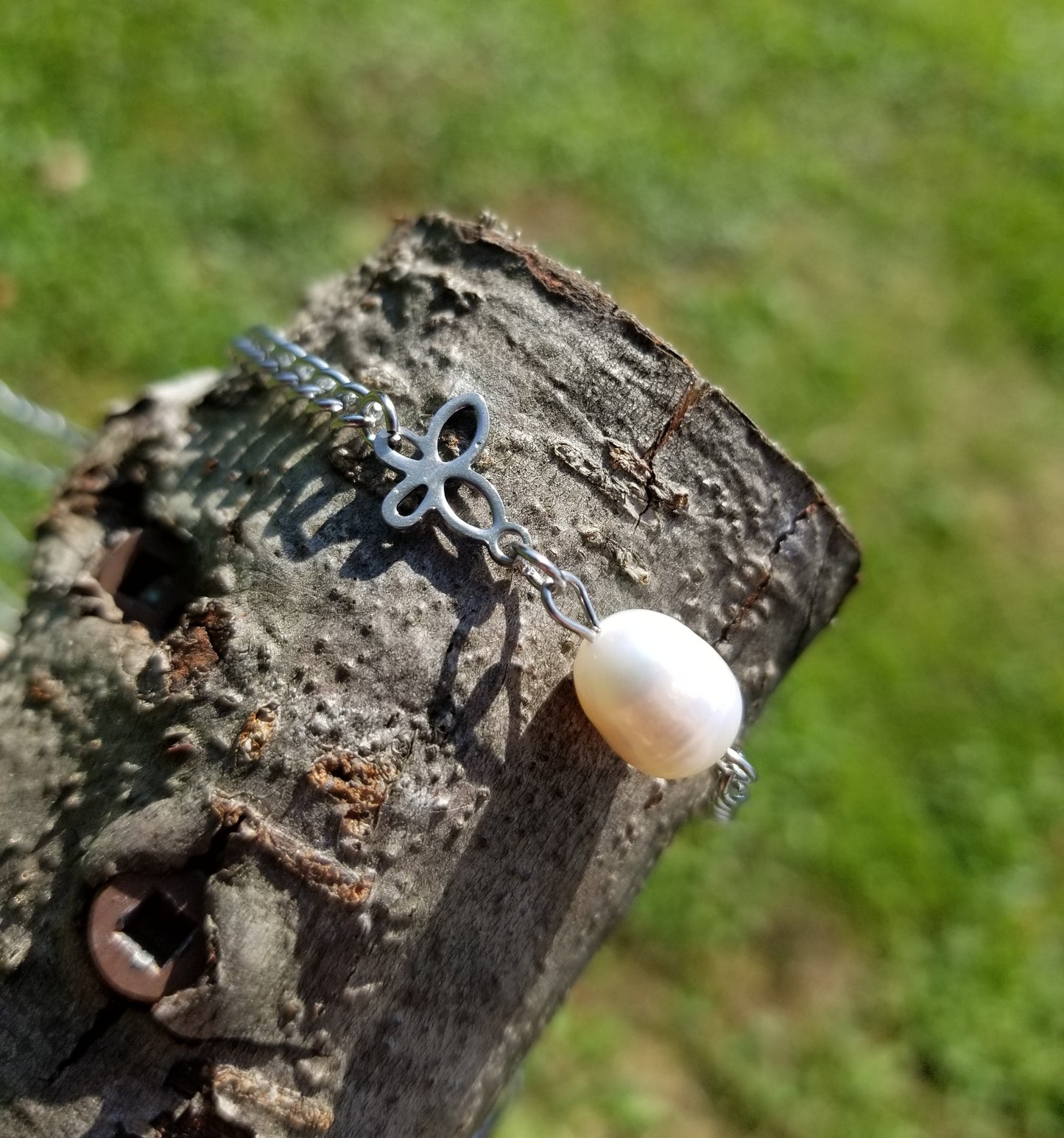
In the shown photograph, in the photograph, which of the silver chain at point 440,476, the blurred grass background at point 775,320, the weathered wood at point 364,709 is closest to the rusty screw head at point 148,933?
the weathered wood at point 364,709

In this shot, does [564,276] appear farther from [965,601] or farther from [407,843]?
[965,601]

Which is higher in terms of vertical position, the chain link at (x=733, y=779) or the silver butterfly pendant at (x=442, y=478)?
the silver butterfly pendant at (x=442, y=478)

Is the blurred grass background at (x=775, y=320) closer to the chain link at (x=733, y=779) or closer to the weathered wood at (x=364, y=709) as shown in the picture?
the chain link at (x=733, y=779)

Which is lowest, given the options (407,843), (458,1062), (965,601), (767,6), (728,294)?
(458,1062)

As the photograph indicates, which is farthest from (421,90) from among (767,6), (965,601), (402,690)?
(402,690)

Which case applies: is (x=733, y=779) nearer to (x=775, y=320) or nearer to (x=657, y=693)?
(x=657, y=693)

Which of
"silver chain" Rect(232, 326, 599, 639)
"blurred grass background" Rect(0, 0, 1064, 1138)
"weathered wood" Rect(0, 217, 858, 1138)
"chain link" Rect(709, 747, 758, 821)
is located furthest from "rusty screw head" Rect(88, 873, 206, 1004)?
"blurred grass background" Rect(0, 0, 1064, 1138)

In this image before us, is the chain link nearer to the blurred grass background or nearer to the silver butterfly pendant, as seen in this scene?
the silver butterfly pendant
